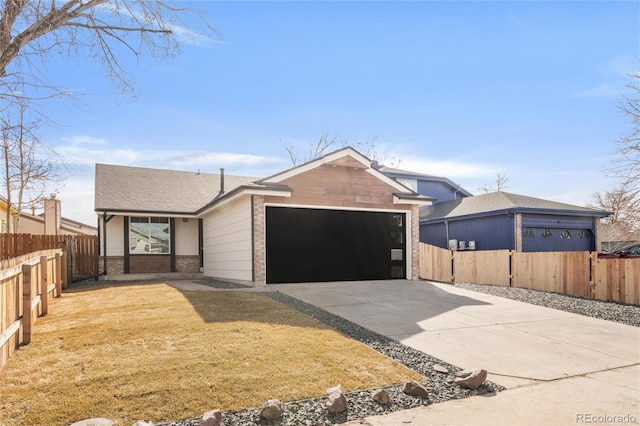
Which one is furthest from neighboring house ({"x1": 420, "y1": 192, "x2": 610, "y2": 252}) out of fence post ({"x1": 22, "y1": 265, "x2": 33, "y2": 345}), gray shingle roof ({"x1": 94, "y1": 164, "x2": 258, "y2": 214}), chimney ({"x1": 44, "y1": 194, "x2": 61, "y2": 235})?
chimney ({"x1": 44, "y1": 194, "x2": 61, "y2": 235})

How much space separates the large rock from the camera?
11.1ft

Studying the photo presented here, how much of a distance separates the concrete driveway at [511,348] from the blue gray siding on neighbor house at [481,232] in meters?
8.08

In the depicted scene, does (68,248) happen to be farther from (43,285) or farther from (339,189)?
(339,189)

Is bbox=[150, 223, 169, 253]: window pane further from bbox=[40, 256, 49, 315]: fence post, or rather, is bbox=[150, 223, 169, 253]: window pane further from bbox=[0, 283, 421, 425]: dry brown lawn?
bbox=[0, 283, 421, 425]: dry brown lawn

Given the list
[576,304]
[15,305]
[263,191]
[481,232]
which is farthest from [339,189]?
[481,232]

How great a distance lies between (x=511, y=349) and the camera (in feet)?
20.0

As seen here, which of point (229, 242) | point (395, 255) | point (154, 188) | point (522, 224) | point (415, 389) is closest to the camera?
point (415, 389)

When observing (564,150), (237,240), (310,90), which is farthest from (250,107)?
(564,150)

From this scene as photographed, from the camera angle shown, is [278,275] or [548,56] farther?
[278,275]

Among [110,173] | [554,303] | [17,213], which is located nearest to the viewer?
[554,303]

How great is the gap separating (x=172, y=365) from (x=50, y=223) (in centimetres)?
2519

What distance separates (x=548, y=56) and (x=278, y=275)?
10284 millimetres

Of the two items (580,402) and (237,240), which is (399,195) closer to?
(237,240)

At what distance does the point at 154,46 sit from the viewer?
741 cm
